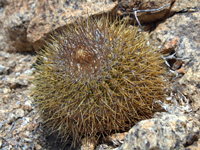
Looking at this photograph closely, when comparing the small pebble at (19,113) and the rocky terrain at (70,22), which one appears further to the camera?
the small pebble at (19,113)

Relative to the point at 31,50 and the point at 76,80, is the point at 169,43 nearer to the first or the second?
the point at 76,80

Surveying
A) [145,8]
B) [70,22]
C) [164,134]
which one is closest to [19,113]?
[70,22]

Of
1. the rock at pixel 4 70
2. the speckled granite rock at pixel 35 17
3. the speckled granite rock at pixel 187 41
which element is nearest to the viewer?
the speckled granite rock at pixel 187 41

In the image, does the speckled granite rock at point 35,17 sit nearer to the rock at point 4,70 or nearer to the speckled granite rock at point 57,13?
the speckled granite rock at point 57,13

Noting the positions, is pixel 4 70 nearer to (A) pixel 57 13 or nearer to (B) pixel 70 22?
(A) pixel 57 13

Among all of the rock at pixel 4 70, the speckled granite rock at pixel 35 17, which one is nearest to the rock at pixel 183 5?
the speckled granite rock at pixel 35 17

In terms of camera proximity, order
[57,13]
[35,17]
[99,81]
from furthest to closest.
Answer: [35,17], [57,13], [99,81]
